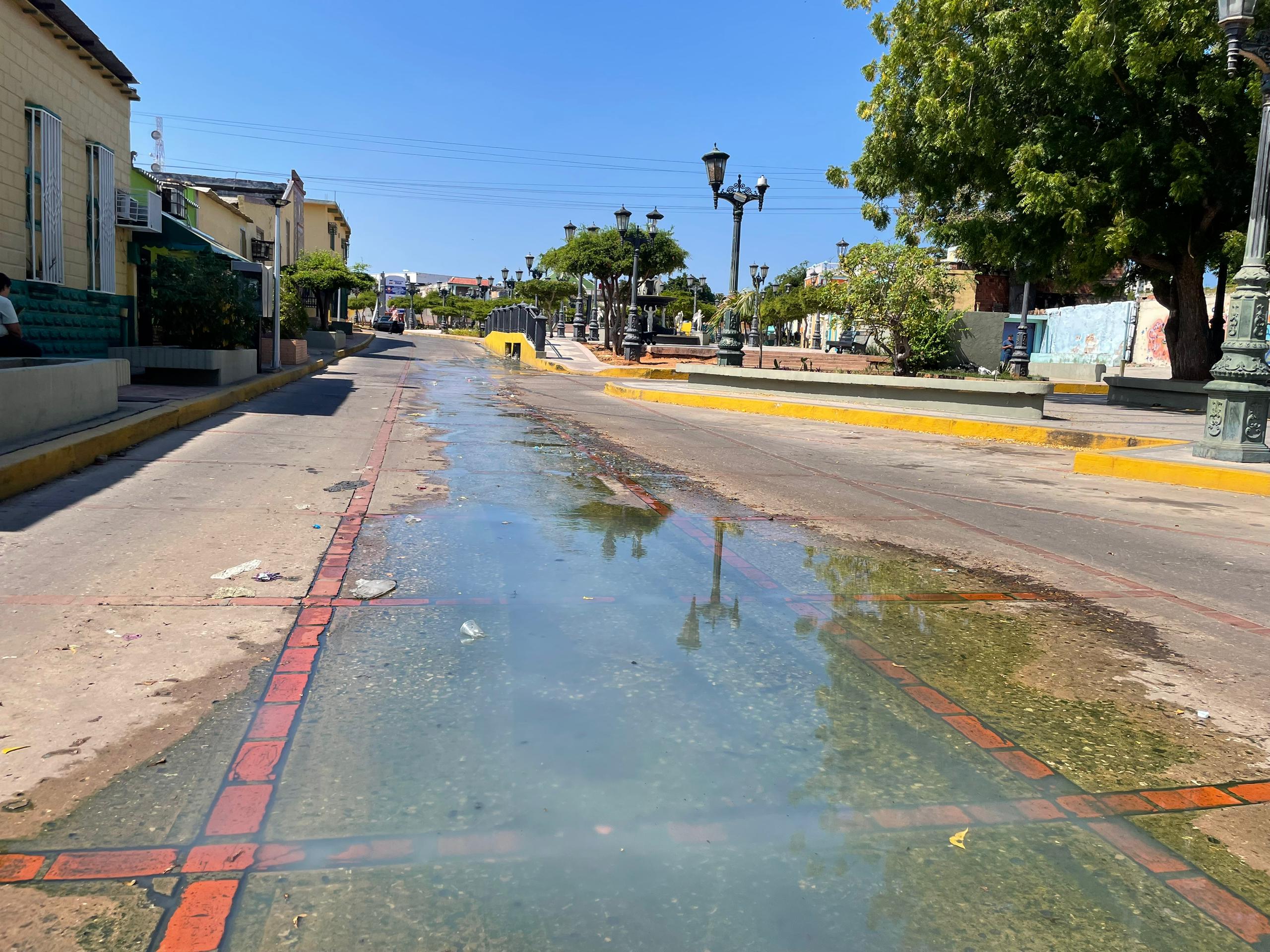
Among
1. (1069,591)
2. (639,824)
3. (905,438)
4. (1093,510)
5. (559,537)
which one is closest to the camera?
(639,824)

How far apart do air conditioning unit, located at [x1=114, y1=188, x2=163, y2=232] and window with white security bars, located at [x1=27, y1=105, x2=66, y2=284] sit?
2.56m

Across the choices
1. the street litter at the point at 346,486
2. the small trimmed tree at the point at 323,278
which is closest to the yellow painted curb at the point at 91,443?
the street litter at the point at 346,486

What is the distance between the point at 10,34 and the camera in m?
13.6

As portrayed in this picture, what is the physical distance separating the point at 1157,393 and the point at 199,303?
21.3 m

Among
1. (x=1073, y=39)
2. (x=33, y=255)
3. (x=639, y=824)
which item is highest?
(x=1073, y=39)

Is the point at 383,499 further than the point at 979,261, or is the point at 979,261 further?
the point at 979,261

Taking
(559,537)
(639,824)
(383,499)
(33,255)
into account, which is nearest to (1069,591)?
(559,537)

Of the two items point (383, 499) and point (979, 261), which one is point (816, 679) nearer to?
point (383, 499)

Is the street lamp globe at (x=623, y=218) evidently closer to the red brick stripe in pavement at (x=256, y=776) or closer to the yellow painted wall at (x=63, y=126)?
the yellow painted wall at (x=63, y=126)

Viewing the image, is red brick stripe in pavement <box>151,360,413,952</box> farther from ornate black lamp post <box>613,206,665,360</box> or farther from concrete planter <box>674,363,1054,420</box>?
ornate black lamp post <box>613,206,665,360</box>

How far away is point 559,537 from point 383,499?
1937 millimetres

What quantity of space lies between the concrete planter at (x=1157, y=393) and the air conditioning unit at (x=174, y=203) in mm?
22713

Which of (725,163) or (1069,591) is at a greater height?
(725,163)

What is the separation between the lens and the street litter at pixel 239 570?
5.31 m
